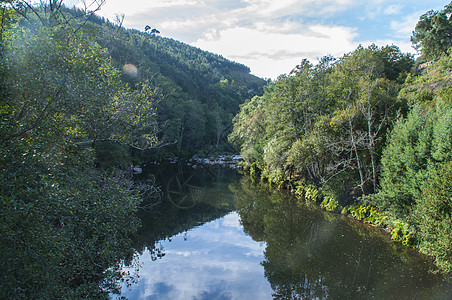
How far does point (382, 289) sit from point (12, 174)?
1315 cm

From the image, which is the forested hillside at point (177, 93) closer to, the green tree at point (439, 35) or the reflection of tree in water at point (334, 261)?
the reflection of tree in water at point (334, 261)

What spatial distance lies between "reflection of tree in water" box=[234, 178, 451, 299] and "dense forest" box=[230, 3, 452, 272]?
120 cm

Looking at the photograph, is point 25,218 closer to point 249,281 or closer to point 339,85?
point 249,281

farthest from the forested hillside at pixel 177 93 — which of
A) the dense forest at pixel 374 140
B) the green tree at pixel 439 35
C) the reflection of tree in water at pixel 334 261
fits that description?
the green tree at pixel 439 35

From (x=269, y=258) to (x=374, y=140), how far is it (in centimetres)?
1078

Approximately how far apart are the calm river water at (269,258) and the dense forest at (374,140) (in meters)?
1.67

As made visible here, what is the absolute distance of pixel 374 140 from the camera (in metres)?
18.8

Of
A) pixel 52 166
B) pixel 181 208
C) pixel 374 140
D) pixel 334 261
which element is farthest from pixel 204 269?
pixel 374 140

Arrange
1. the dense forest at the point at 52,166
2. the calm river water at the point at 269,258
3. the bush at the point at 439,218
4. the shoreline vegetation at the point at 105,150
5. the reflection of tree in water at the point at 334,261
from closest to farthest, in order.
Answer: the dense forest at the point at 52,166, the shoreline vegetation at the point at 105,150, the bush at the point at 439,218, the reflection of tree in water at the point at 334,261, the calm river water at the point at 269,258

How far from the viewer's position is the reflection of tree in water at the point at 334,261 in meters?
11.3

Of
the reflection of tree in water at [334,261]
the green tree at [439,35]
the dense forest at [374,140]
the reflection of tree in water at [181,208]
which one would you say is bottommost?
the reflection of tree in water at [334,261]

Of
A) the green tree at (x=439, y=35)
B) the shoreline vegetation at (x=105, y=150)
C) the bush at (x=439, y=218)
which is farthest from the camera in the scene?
the green tree at (x=439, y=35)

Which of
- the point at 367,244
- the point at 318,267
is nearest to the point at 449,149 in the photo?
the point at 367,244

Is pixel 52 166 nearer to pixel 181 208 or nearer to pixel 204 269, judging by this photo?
pixel 204 269
